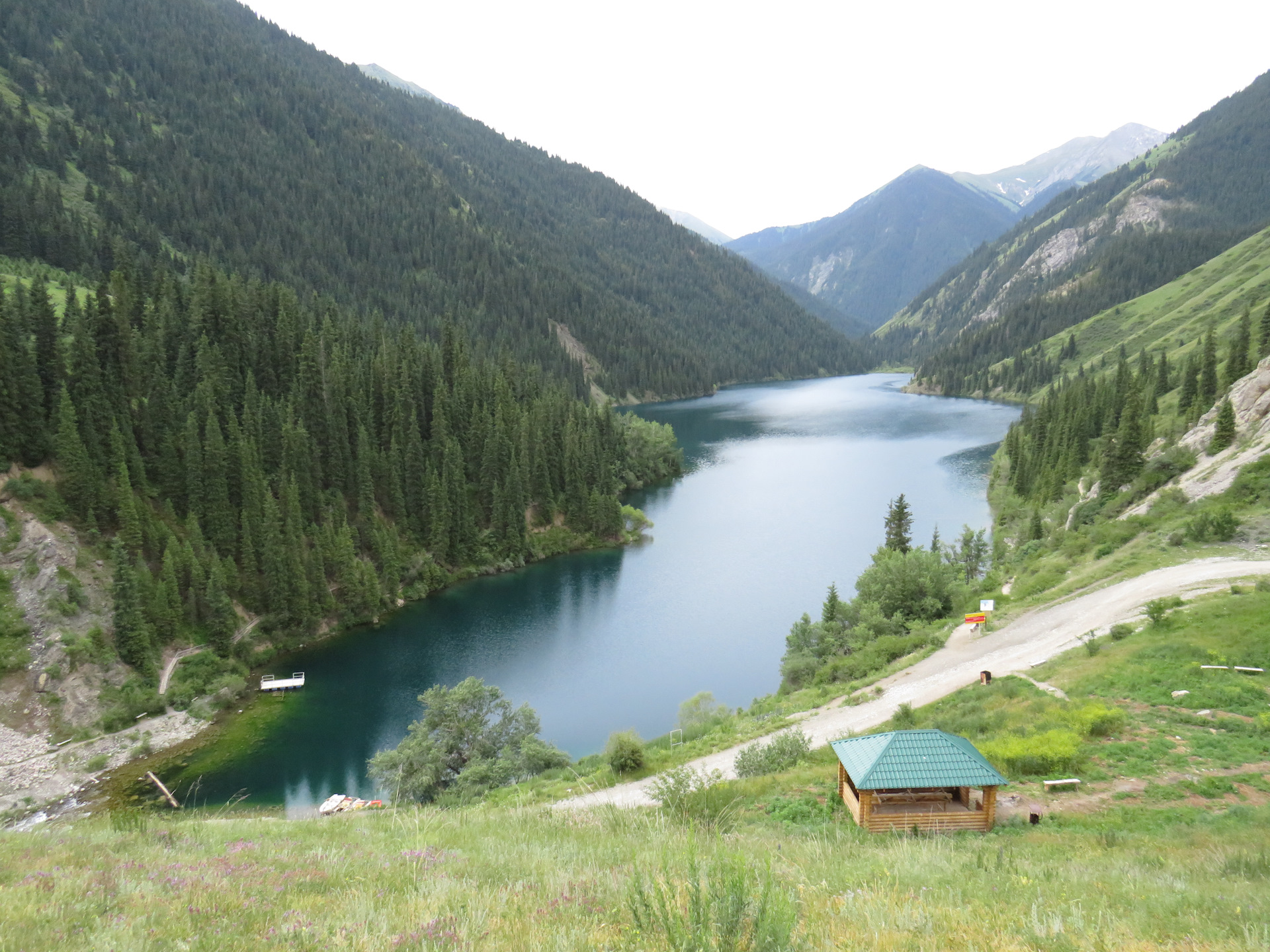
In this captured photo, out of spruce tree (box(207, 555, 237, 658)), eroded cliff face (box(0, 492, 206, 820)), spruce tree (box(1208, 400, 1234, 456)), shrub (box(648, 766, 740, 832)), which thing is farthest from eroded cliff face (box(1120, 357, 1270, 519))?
eroded cliff face (box(0, 492, 206, 820))

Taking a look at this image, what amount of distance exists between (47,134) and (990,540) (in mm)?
165990

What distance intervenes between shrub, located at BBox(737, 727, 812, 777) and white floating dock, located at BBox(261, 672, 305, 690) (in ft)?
106

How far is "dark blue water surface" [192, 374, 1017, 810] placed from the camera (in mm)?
38219

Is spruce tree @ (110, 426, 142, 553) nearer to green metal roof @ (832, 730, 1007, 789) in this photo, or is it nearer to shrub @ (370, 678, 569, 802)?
shrub @ (370, 678, 569, 802)

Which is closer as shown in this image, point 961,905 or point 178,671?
point 961,905

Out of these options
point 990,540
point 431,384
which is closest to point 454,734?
point 431,384

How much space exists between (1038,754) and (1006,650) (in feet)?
44.5

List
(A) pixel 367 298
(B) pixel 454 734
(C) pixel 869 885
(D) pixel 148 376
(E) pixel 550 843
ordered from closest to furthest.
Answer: (C) pixel 869 885 → (E) pixel 550 843 → (B) pixel 454 734 → (D) pixel 148 376 → (A) pixel 367 298

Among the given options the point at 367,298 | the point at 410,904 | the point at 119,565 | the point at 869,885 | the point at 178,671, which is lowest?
the point at 178,671

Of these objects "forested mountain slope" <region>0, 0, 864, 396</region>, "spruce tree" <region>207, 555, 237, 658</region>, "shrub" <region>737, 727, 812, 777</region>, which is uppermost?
"forested mountain slope" <region>0, 0, 864, 396</region>

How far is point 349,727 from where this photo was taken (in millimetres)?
38750

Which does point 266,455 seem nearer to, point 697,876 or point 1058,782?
point 1058,782

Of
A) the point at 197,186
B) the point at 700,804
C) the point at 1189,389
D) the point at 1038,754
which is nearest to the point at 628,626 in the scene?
the point at 1038,754

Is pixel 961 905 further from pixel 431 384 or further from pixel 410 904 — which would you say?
pixel 431 384
